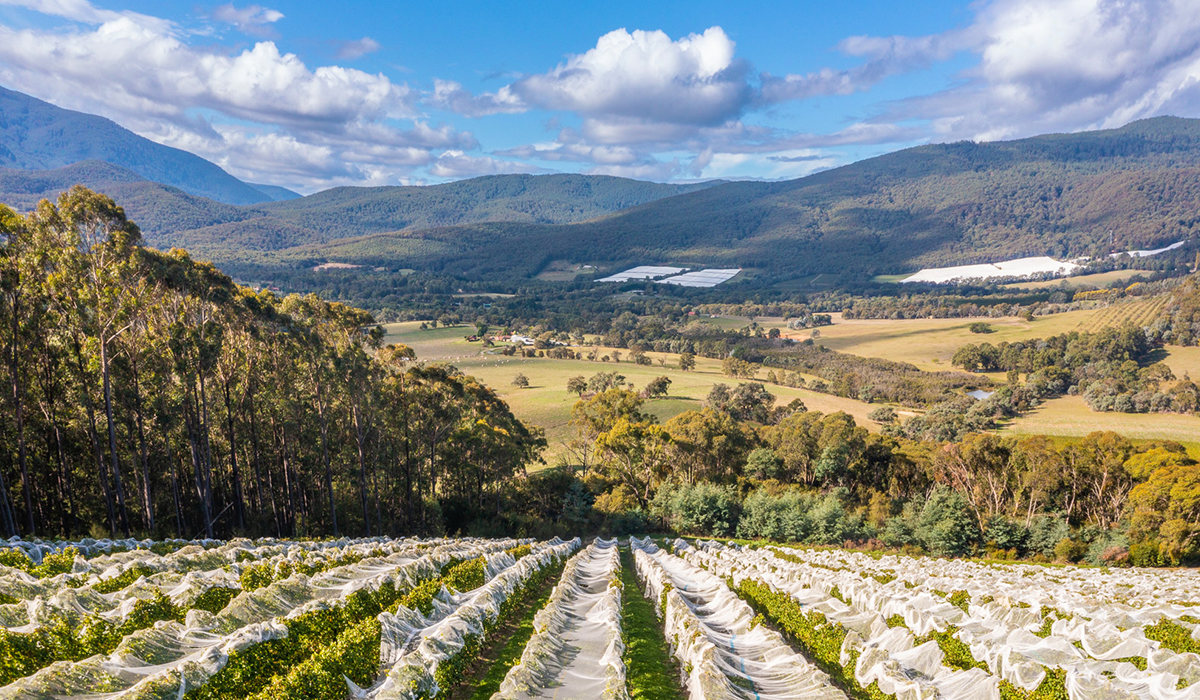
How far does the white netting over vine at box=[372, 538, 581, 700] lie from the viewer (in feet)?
42.8

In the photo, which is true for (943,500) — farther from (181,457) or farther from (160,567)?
(181,457)

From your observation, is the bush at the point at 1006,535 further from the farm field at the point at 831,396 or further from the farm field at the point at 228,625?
the farm field at the point at 228,625

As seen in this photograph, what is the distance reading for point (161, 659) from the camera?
Answer: 11945 mm

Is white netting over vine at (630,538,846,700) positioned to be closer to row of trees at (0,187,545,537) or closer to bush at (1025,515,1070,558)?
row of trees at (0,187,545,537)

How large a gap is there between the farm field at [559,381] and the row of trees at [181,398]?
99.5ft

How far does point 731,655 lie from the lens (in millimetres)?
16016

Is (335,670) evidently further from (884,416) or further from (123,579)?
(884,416)

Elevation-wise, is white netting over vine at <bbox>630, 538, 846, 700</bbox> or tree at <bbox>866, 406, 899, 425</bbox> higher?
white netting over vine at <bbox>630, 538, 846, 700</bbox>

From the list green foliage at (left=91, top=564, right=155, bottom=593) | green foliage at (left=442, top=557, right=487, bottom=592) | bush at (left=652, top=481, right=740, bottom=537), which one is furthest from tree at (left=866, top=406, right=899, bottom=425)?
green foliage at (left=91, top=564, right=155, bottom=593)

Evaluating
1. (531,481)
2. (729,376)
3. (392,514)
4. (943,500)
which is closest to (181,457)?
(392,514)

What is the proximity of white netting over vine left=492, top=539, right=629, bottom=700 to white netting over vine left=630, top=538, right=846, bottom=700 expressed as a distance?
1.96 meters

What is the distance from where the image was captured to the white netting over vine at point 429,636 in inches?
514

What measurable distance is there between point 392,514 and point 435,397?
36.6 feet

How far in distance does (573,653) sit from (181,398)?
28.8 meters
